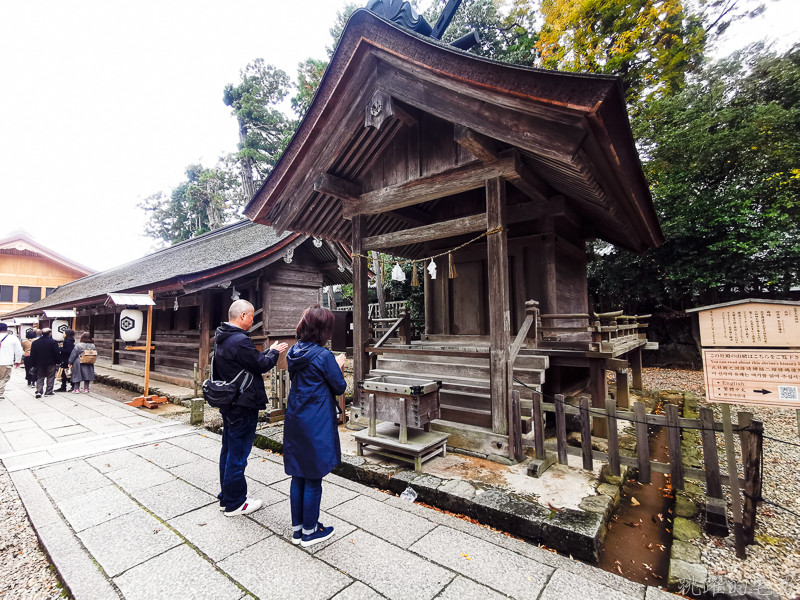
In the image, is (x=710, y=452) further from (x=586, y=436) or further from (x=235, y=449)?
(x=235, y=449)

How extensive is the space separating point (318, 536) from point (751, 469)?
11.5ft

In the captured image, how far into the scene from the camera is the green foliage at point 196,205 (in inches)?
1164

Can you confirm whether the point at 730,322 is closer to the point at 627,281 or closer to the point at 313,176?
the point at 313,176

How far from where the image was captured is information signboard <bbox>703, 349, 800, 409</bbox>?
267cm

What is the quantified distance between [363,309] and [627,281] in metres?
13.0

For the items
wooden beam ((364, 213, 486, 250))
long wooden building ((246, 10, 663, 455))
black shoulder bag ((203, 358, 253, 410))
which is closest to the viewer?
black shoulder bag ((203, 358, 253, 410))

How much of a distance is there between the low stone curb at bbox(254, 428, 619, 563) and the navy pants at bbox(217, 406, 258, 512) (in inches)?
55.7

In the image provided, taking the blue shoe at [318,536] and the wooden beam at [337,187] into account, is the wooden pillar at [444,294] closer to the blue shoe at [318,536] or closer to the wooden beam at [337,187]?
the wooden beam at [337,187]

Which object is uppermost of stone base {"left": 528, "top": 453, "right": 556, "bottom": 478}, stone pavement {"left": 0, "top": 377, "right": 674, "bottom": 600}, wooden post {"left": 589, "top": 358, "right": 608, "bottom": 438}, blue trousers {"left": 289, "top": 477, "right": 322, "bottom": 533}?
wooden post {"left": 589, "top": 358, "right": 608, "bottom": 438}

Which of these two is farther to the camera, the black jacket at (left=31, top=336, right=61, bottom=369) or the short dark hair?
the black jacket at (left=31, top=336, right=61, bottom=369)

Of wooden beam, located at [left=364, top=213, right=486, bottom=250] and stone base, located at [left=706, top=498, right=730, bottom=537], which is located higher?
wooden beam, located at [left=364, top=213, right=486, bottom=250]

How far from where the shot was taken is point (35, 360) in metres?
9.73

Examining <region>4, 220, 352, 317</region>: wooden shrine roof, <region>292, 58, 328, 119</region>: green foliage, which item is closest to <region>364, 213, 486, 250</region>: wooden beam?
<region>4, 220, 352, 317</region>: wooden shrine roof

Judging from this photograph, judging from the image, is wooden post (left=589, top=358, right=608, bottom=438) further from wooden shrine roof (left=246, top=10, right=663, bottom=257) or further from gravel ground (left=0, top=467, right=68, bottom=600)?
gravel ground (left=0, top=467, right=68, bottom=600)
